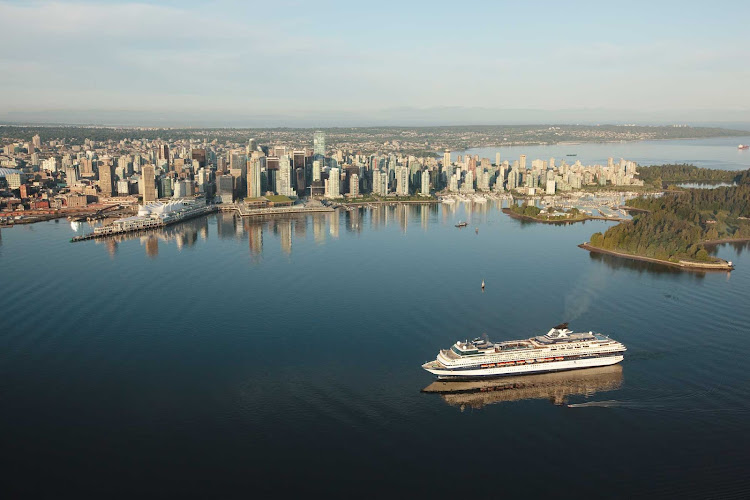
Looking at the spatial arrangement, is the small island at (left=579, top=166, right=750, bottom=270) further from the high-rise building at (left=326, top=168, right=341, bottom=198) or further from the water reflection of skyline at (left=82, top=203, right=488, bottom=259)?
the high-rise building at (left=326, top=168, right=341, bottom=198)

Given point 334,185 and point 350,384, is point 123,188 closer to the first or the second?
point 334,185

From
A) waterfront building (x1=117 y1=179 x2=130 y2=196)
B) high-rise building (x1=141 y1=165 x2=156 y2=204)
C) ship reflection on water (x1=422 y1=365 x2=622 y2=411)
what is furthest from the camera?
waterfront building (x1=117 y1=179 x2=130 y2=196)

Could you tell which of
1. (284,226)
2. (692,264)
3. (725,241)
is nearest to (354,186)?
(284,226)

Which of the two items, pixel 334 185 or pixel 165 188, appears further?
pixel 334 185

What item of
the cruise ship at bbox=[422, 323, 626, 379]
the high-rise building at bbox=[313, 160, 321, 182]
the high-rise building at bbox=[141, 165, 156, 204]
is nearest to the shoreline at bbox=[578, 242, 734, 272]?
the cruise ship at bbox=[422, 323, 626, 379]

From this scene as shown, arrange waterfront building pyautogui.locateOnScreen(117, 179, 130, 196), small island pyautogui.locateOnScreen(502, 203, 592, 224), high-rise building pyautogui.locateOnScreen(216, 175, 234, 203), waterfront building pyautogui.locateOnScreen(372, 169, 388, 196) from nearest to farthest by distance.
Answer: small island pyautogui.locateOnScreen(502, 203, 592, 224) → high-rise building pyautogui.locateOnScreen(216, 175, 234, 203) → waterfront building pyautogui.locateOnScreen(117, 179, 130, 196) → waterfront building pyautogui.locateOnScreen(372, 169, 388, 196)

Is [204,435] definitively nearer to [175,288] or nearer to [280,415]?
[280,415]
